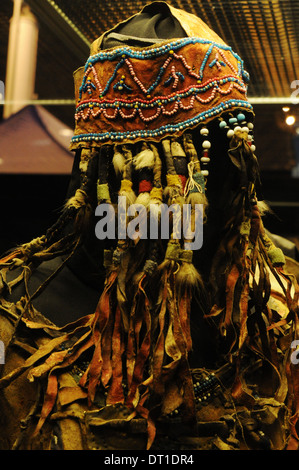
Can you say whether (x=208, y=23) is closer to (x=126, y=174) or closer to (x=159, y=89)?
(x=159, y=89)

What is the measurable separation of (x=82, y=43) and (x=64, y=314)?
72cm

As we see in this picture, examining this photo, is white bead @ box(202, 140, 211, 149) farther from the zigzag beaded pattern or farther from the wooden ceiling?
the wooden ceiling

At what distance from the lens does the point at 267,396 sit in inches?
44.0

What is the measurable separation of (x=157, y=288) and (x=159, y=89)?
1.22ft

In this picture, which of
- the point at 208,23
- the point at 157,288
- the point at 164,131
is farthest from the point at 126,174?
the point at 208,23

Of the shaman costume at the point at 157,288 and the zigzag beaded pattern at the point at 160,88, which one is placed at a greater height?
the zigzag beaded pattern at the point at 160,88

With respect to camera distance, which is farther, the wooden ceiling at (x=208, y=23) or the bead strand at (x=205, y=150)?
the wooden ceiling at (x=208, y=23)

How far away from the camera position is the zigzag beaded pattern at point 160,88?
1.07 metres

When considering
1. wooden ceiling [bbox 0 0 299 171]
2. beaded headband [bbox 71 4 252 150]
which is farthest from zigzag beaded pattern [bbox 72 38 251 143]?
wooden ceiling [bbox 0 0 299 171]

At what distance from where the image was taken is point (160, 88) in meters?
1.10

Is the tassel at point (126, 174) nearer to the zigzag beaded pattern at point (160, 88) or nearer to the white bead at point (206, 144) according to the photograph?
the zigzag beaded pattern at point (160, 88)

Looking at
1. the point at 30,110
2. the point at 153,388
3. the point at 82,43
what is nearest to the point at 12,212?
the point at 30,110

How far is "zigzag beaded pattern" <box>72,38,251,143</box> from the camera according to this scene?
1067 millimetres

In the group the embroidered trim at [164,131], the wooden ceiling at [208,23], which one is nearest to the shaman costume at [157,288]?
the embroidered trim at [164,131]
